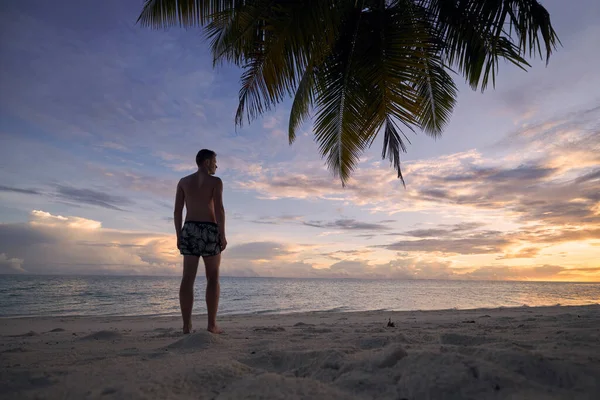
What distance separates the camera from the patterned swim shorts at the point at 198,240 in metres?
3.64

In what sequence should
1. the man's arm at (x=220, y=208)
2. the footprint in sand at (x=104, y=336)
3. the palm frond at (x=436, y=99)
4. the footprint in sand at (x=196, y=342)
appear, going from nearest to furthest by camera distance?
the footprint in sand at (x=196, y=342) < the footprint in sand at (x=104, y=336) < the man's arm at (x=220, y=208) < the palm frond at (x=436, y=99)

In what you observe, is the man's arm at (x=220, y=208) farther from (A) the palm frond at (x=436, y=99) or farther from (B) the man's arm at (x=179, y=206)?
(A) the palm frond at (x=436, y=99)

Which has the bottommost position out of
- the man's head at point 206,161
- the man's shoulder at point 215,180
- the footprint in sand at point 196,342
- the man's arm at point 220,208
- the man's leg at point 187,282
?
the footprint in sand at point 196,342

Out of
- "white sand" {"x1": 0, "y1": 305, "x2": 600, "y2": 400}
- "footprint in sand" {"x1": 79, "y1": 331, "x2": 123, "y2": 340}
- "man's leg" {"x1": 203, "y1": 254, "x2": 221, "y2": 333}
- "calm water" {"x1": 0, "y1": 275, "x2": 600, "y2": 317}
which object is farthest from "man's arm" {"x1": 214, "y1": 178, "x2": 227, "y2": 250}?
"calm water" {"x1": 0, "y1": 275, "x2": 600, "y2": 317}

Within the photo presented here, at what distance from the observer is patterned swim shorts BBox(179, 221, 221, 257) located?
12.0ft

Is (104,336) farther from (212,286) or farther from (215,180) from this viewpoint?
(215,180)

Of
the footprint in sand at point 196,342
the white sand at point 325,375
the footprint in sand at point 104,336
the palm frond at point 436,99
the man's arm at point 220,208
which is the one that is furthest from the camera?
the palm frond at point 436,99

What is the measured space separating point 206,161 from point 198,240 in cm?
91

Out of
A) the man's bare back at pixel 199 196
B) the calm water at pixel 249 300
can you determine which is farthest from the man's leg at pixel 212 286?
the calm water at pixel 249 300

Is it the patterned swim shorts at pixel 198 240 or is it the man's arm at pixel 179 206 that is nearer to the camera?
the patterned swim shorts at pixel 198 240

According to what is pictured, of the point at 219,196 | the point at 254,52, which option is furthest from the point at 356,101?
the point at 219,196

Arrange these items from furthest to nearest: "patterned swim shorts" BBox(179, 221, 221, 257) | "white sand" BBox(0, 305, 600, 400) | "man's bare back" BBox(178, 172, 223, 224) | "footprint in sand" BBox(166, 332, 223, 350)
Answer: "man's bare back" BBox(178, 172, 223, 224) < "patterned swim shorts" BBox(179, 221, 221, 257) < "footprint in sand" BBox(166, 332, 223, 350) < "white sand" BBox(0, 305, 600, 400)

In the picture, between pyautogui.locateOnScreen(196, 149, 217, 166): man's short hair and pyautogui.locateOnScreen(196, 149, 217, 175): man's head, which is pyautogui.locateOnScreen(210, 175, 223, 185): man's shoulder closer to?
pyautogui.locateOnScreen(196, 149, 217, 175): man's head

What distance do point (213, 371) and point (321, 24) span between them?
187 inches
